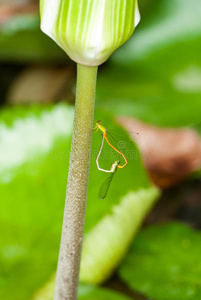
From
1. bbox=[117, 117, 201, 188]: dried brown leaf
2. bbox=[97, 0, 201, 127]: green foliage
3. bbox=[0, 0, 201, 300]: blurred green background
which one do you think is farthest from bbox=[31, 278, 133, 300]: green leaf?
bbox=[97, 0, 201, 127]: green foliage

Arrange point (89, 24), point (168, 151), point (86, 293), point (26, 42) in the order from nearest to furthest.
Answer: point (89, 24), point (86, 293), point (168, 151), point (26, 42)

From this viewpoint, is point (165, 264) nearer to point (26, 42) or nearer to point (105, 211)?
point (105, 211)

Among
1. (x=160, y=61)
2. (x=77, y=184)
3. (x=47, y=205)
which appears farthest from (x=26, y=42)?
(x=77, y=184)

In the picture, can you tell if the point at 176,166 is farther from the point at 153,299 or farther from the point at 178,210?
the point at 153,299

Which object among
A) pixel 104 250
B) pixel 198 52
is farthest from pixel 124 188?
pixel 198 52

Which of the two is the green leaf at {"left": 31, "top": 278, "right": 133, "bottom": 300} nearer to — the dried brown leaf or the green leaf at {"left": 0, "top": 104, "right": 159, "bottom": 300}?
the green leaf at {"left": 0, "top": 104, "right": 159, "bottom": 300}

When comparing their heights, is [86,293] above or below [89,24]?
below
